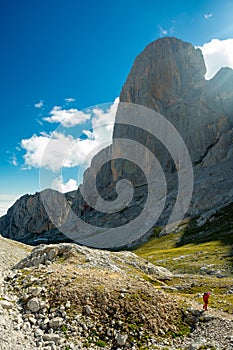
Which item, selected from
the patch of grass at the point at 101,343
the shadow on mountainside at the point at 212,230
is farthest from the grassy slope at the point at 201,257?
the patch of grass at the point at 101,343

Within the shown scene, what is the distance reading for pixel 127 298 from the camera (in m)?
22.0

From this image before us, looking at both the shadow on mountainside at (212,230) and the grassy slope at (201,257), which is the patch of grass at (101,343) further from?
the shadow on mountainside at (212,230)

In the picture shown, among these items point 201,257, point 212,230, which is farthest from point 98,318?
point 212,230

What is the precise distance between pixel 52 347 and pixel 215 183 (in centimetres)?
16223

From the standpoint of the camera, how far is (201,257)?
301 feet

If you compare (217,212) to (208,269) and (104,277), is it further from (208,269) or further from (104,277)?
(104,277)

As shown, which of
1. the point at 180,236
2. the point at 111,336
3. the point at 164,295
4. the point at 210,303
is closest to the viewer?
the point at 111,336

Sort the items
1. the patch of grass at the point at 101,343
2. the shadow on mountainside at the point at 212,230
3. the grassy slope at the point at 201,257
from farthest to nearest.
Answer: the shadow on mountainside at the point at 212,230 < the grassy slope at the point at 201,257 < the patch of grass at the point at 101,343

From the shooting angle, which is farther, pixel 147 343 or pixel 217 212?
pixel 217 212

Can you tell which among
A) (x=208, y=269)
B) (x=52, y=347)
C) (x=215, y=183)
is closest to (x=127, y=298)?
(x=52, y=347)

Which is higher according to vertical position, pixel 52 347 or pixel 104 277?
pixel 104 277

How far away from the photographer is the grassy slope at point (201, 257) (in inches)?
1673

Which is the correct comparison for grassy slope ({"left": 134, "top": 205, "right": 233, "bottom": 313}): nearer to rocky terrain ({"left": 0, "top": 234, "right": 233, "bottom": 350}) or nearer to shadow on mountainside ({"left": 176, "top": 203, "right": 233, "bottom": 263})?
shadow on mountainside ({"left": 176, "top": 203, "right": 233, "bottom": 263})

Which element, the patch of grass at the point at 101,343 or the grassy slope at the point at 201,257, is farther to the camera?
the grassy slope at the point at 201,257
